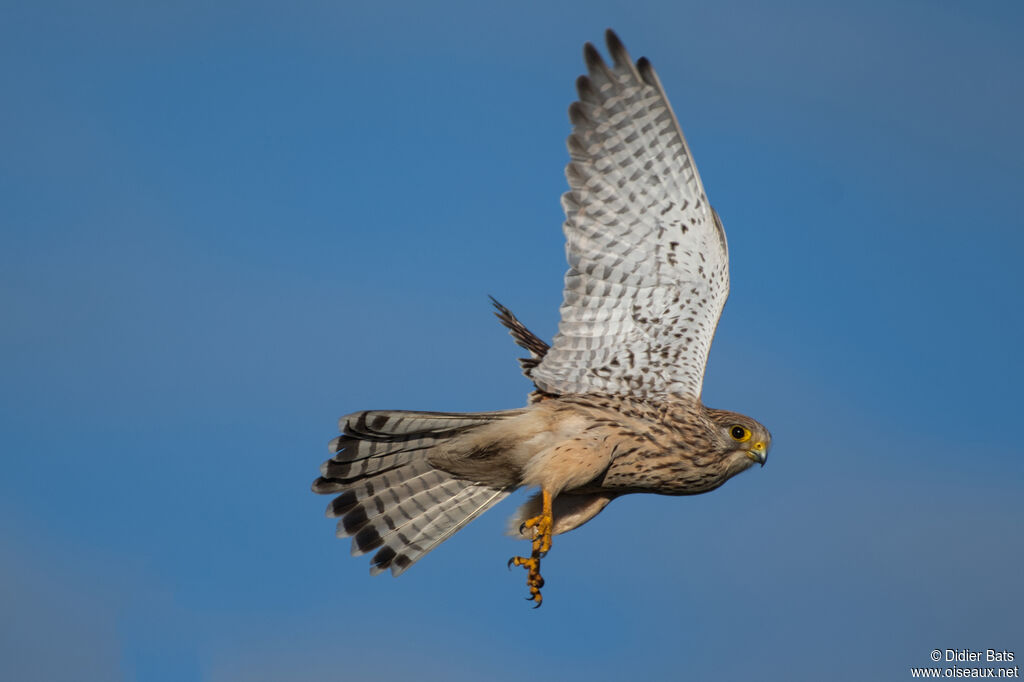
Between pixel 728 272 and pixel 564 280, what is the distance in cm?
118

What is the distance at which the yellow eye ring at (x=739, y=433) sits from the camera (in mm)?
8531

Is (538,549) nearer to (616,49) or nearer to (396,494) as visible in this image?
(396,494)

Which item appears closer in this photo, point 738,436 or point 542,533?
point 542,533

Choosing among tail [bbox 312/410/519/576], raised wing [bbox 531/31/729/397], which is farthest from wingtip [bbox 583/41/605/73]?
tail [bbox 312/410/519/576]

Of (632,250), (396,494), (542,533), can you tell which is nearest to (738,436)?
(632,250)

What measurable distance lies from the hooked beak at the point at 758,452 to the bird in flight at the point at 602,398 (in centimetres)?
1

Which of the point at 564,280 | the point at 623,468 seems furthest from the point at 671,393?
the point at 564,280

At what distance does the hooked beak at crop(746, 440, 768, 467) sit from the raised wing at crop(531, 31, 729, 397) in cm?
60

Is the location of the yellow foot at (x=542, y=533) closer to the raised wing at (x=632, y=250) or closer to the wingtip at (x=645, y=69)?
the raised wing at (x=632, y=250)

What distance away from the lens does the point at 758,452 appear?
8.58 metres

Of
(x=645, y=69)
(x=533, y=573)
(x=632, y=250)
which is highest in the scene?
(x=645, y=69)

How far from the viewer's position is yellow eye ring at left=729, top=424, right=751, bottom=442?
8.53 m

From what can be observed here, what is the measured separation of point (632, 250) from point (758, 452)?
1.81m

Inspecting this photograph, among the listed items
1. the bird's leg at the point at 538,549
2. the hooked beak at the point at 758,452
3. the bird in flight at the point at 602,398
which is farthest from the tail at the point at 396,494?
the hooked beak at the point at 758,452
